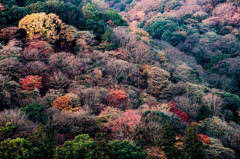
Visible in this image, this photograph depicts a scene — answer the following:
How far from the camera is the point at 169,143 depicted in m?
18.2

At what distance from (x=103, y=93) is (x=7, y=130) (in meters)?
13.3

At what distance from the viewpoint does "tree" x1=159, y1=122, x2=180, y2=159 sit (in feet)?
58.8

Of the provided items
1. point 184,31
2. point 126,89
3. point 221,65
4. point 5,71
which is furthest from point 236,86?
point 5,71

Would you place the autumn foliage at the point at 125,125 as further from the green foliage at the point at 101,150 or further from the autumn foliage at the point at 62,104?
the green foliage at the point at 101,150

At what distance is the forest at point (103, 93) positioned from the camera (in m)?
16.0

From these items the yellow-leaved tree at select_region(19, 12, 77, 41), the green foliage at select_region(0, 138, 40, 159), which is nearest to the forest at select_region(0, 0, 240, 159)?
the green foliage at select_region(0, 138, 40, 159)

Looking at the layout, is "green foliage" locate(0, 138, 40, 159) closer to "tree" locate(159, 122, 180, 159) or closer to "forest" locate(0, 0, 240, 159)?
"forest" locate(0, 0, 240, 159)

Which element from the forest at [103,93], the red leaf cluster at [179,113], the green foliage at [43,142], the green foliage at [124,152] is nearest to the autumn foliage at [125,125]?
the forest at [103,93]

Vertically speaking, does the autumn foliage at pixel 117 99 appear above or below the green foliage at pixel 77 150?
below

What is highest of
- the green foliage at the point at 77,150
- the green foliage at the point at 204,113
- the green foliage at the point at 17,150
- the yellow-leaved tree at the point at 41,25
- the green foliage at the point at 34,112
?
the yellow-leaved tree at the point at 41,25

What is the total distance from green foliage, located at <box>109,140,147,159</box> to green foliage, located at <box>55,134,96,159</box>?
154cm

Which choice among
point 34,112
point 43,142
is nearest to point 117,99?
point 34,112

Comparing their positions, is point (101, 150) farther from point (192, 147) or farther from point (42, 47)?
point (42, 47)

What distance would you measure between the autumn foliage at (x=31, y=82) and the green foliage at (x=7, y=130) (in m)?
8.52
